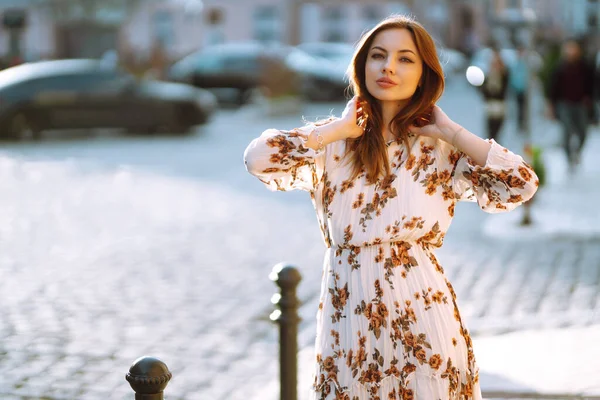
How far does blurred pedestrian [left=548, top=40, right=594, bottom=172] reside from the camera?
1430 centimetres

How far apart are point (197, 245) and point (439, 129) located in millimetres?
6994

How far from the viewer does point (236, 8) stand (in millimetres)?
55562

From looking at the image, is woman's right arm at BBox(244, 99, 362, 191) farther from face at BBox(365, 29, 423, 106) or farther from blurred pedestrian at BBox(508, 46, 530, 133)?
blurred pedestrian at BBox(508, 46, 530, 133)

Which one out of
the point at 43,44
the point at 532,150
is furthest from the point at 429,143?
the point at 43,44

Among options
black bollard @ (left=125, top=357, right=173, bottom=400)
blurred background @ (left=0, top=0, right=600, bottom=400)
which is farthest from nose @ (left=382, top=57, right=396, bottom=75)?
black bollard @ (left=125, top=357, right=173, bottom=400)

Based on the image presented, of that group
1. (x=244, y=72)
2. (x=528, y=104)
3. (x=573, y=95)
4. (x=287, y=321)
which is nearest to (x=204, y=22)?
(x=244, y=72)

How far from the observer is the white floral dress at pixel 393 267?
3.40m

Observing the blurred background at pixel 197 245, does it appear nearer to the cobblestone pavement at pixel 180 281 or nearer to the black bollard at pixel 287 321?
the cobblestone pavement at pixel 180 281

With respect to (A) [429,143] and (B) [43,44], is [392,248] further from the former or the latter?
(B) [43,44]

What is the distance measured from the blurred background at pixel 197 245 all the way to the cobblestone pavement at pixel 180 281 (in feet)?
0.07

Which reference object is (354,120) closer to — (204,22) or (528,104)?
(528,104)

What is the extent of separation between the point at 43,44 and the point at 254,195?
1595 inches

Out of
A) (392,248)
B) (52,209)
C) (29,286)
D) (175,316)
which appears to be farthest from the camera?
(52,209)

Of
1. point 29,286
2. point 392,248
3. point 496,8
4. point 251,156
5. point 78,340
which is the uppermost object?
point 496,8
